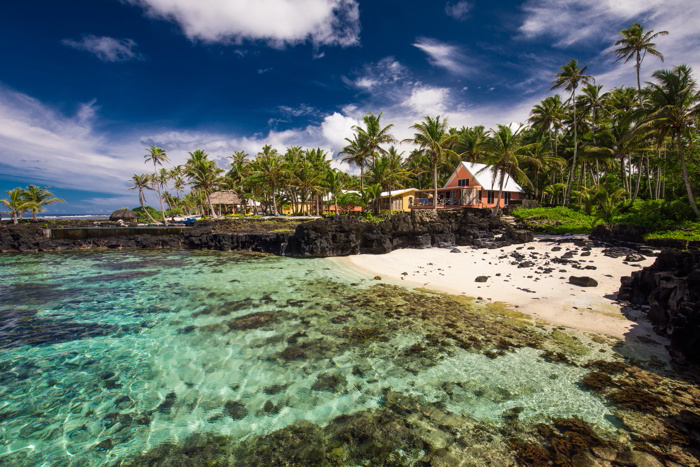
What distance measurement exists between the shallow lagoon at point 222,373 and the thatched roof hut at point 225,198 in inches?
1712

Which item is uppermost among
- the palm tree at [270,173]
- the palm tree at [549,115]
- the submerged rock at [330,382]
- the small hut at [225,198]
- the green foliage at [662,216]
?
the palm tree at [549,115]

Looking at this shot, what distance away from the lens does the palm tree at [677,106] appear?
19141 mm

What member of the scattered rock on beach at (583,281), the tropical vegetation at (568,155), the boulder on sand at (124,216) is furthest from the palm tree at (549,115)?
the boulder on sand at (124,216)

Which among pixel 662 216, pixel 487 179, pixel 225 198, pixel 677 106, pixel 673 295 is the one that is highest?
pixel 677 106

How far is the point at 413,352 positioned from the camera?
808cm

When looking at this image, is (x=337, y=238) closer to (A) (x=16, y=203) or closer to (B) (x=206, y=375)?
(B) (x=206, y=375)

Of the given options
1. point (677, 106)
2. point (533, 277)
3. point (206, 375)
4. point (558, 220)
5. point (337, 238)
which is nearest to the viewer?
point (206, 375)

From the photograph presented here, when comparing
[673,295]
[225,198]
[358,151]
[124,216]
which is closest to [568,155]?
[358,151]

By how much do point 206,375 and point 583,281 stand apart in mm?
15357

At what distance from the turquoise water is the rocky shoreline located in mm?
12350

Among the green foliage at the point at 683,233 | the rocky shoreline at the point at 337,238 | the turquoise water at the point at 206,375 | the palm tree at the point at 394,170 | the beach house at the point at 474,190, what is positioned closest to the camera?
the turquoise water at the point at 206,375

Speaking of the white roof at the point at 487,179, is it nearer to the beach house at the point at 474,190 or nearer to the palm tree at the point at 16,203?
the beach house at the point at 474,190

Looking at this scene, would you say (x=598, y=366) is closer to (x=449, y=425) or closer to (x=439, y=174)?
(x=449, y=425)

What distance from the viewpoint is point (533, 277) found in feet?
47.3
